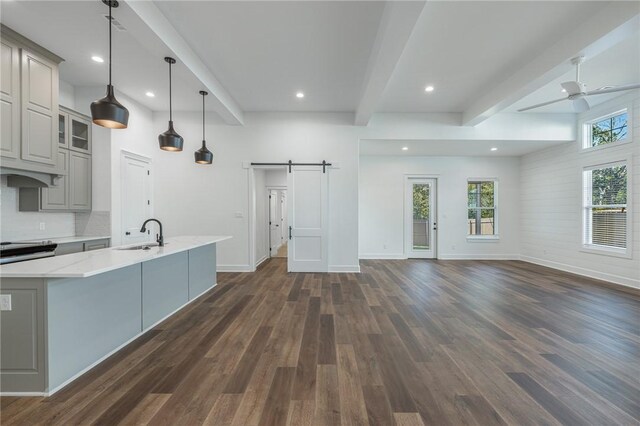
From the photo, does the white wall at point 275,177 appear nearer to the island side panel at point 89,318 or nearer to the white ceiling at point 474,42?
the white ceiling at point 474,42

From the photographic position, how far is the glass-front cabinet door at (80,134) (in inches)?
163

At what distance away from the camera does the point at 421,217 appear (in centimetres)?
749

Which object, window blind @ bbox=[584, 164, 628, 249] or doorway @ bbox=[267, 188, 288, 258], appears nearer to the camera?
window blind @ bbox=[584, 164, 628, 249]

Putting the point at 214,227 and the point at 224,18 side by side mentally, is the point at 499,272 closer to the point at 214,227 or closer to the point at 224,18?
the point at 214,227

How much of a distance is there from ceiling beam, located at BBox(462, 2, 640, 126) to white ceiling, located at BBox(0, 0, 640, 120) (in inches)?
2.9

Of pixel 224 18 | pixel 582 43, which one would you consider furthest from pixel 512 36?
pixel 224 18

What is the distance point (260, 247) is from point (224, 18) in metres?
4.86

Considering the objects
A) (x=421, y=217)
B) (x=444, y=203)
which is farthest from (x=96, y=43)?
(x=444, y=203)

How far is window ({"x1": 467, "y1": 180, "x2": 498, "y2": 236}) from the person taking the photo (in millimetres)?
7383

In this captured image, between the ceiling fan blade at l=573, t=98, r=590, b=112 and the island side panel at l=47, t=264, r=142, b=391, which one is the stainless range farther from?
the ceiling fan blade at l=573, t=98, r=590, b=112

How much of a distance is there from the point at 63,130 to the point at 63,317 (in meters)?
3.48

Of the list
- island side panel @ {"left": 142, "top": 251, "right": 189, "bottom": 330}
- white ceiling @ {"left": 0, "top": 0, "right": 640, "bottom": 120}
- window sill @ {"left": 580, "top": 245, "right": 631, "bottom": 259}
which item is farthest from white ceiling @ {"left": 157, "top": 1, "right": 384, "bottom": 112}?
window sill @ {"left": 580, "top": 245, "right": 631, "bottom": 259}

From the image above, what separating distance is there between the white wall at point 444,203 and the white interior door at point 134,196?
5.09 m

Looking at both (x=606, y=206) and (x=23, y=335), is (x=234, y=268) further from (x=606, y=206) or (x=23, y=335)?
(x=606, y=206)
